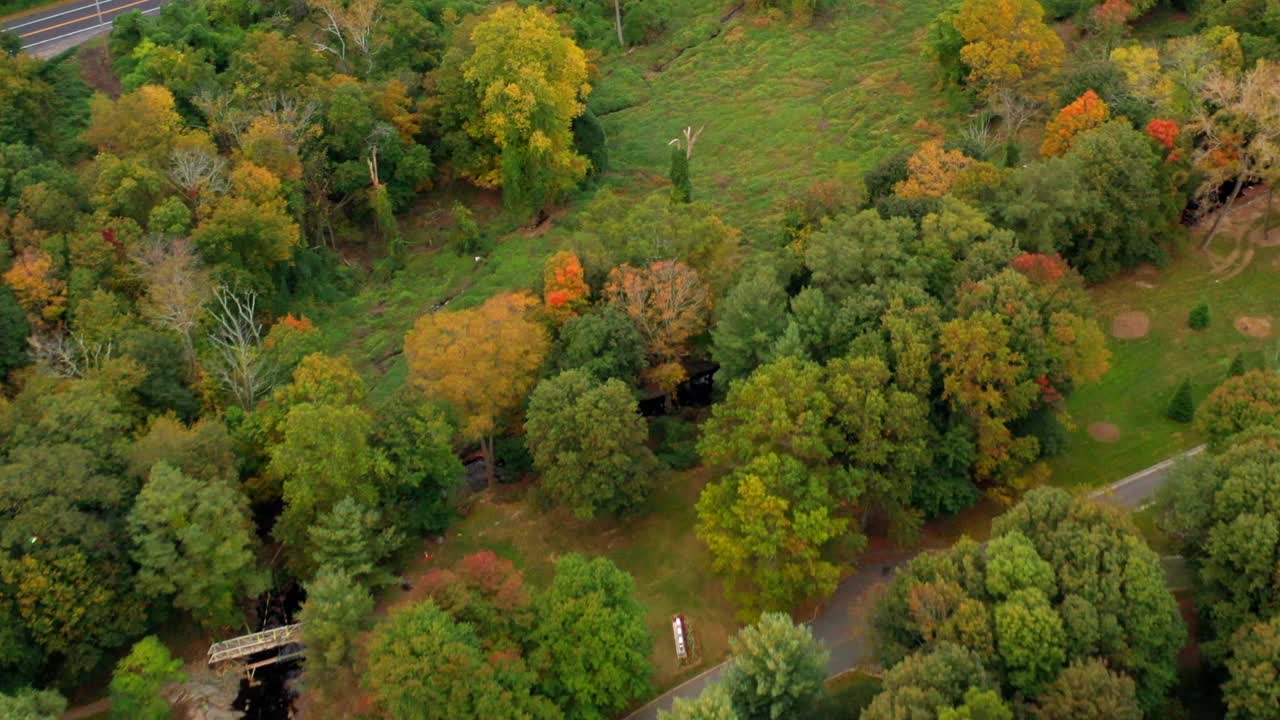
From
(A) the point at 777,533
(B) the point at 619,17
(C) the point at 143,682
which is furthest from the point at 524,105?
(C) the point at 143,682

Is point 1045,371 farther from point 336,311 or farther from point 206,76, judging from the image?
point 206,76

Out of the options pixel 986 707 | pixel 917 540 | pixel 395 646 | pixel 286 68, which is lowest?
pixel 917 540

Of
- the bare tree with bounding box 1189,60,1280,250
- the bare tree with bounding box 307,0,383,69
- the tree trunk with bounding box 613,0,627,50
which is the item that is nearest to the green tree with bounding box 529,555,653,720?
the bare tree with bounding box 1189,60,1280,250

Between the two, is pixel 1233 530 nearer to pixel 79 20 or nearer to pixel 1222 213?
pixel 1222 213

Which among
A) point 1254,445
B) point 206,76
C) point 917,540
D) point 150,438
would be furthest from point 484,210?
point 1254,445

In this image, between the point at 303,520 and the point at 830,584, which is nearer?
the point at 830,584

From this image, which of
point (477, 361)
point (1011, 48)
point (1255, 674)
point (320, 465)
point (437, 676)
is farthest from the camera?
point (1011, 48)
